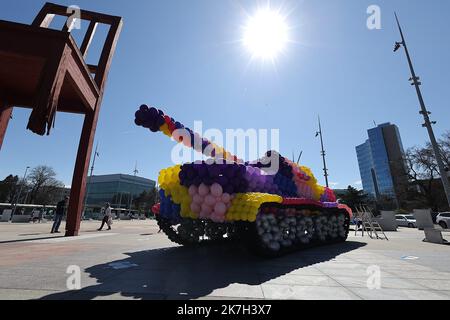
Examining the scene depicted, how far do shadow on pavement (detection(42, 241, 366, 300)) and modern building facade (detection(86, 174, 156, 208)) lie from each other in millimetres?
72800

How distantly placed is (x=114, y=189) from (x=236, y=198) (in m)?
77.5

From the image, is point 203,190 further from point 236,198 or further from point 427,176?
point 427,176

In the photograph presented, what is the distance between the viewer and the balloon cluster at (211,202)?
5.66m

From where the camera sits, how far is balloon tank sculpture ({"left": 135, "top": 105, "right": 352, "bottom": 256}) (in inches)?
221

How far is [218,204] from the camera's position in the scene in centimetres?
565

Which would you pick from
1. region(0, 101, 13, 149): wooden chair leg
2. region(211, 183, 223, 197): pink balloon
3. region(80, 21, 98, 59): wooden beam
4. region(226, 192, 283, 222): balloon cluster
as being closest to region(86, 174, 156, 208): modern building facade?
region(0, 101, 13, 149): wooden chair leg

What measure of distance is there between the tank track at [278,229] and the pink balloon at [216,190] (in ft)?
2.80

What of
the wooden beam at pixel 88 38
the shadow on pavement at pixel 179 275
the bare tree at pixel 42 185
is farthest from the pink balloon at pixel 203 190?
the bare tree at pixel 42 185

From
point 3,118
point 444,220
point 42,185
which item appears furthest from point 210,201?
point 42,185

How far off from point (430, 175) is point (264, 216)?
3722 cm

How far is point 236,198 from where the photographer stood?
5.68m
